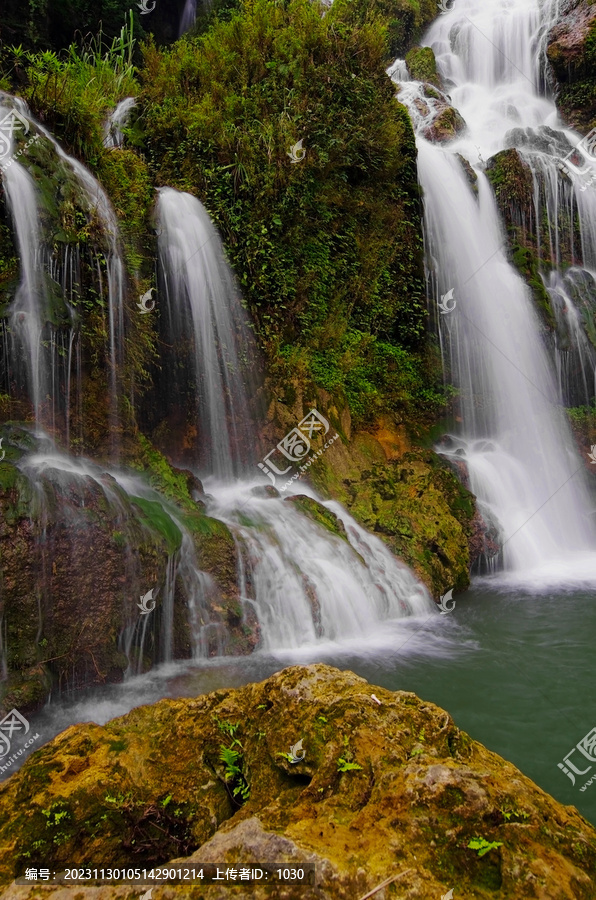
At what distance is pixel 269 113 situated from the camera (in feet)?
35.0

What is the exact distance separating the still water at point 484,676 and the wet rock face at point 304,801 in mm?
2004

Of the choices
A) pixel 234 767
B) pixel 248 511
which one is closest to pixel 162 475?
pixel 248 511

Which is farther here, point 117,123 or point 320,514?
point 117,123

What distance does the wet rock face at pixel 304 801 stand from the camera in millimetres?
1734

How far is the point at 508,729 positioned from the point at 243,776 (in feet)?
9.83

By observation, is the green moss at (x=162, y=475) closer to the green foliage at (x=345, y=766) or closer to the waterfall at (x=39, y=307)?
the waterfall at (x=39, y=307)

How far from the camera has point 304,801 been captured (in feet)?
7.11

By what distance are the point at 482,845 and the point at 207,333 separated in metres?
8.09

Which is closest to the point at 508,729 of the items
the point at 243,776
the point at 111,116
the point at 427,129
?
the point at 243,776

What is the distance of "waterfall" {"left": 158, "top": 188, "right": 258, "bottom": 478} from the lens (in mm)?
8633

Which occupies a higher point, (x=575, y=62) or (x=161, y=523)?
(x=575, y=62)

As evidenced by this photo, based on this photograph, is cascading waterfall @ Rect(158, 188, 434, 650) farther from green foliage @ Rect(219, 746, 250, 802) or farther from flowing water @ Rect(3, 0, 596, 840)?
green foliage @ Rect(219, 746, 250, 802)

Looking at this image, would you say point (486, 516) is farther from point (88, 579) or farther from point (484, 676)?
point (88, 579)

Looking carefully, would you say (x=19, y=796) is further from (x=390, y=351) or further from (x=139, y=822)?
(x=390, y=351)
